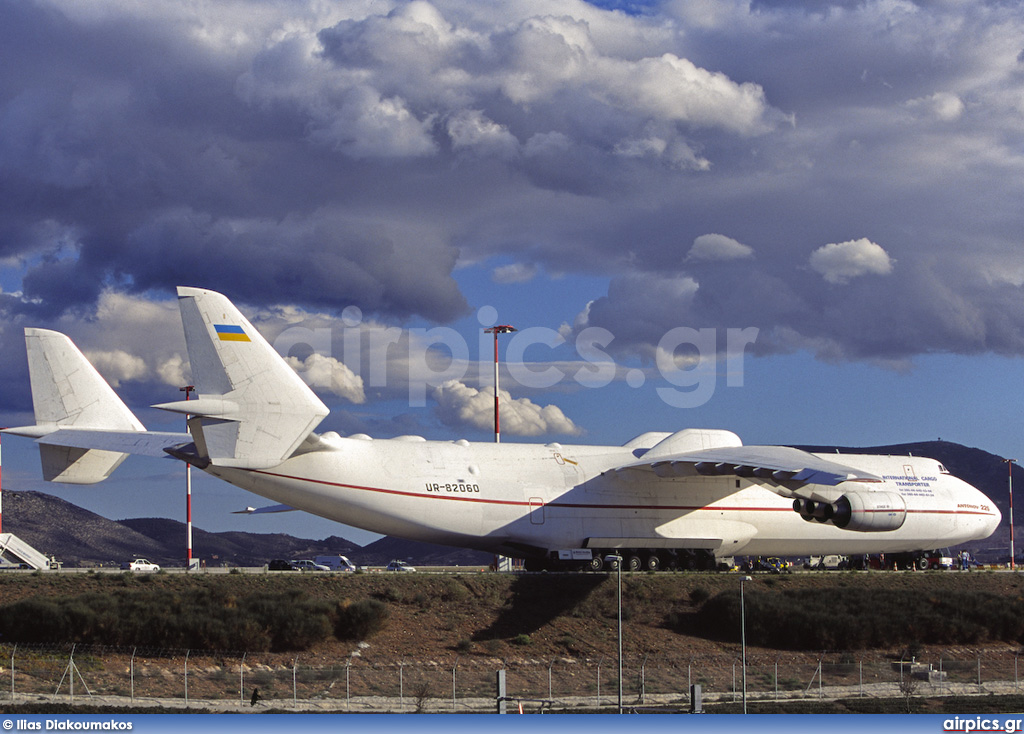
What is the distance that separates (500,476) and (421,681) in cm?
723

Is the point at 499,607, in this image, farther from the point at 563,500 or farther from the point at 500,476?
the point at 500,476

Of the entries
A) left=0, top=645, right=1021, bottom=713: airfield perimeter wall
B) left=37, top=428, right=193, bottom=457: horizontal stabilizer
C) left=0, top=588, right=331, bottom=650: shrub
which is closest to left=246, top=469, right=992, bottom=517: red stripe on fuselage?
left=37, top=428, right=193, bottom=457: horizontal stabilizer

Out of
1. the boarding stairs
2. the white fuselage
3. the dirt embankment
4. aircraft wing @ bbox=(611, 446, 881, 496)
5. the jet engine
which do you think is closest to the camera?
aircraft wing @ bbox=(611, 446, 881, 496)

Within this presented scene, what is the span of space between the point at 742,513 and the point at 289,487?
14704mm

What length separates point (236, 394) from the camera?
Answer: 995 inches

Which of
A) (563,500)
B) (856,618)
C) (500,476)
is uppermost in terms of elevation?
(500,476)

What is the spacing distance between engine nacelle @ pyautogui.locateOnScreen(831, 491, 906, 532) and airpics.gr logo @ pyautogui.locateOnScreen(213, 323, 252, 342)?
15803 mm

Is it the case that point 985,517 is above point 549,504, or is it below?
below

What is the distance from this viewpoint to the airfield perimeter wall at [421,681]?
23.7 m

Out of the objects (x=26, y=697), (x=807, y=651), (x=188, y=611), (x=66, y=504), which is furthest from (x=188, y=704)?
(x=66, y=504)

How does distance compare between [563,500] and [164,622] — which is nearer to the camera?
[164,622]

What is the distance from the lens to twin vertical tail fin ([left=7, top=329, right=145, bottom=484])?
27.2m

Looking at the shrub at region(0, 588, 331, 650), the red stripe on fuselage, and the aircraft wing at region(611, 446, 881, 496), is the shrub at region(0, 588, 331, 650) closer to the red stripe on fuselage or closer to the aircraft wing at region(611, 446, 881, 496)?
the red stripe on fuselage

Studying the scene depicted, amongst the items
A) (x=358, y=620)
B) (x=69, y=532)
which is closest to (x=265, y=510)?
(x=358, y=620)
